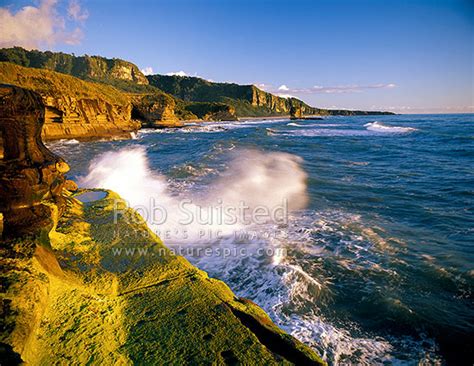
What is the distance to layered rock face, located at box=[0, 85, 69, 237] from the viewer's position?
2.49m

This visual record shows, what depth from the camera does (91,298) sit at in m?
2.38

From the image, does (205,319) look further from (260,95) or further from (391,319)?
(260,95)

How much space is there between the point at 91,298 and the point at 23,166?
1.49 m

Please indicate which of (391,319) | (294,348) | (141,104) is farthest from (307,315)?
(141,104)

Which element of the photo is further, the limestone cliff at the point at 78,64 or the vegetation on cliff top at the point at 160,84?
the vegetation on cliff top at the point at 160,84

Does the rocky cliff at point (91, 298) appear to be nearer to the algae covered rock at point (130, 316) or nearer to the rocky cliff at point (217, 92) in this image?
the algae covered rock at point (130, 316)

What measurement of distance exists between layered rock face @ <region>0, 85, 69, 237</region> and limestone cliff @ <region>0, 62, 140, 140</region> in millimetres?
31190

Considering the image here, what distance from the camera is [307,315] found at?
3.80m

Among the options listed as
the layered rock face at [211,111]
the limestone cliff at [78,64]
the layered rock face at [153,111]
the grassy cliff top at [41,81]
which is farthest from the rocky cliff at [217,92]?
the grassy cliff top at [41,81]

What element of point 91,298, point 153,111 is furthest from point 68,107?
point 91,298

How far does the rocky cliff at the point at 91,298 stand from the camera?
1.84m

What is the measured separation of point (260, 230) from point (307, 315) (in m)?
2.96

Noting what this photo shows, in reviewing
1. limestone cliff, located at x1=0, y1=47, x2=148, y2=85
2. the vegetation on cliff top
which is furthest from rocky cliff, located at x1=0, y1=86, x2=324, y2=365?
limestone cliff, located at x1=0, y1=47, x2=148, y2=85

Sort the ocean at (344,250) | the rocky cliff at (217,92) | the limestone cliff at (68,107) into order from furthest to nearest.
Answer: the rocky cliff at (217,92)
the limestone cliff at (68,107)
the ocean at (344,250)
